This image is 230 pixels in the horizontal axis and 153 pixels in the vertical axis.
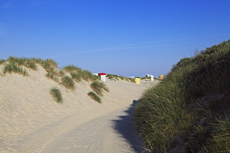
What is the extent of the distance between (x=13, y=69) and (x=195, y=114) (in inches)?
573

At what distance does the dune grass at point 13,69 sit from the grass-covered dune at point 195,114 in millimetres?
11758

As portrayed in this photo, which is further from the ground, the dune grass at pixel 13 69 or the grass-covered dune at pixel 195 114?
the dune grass at pixel 13 69

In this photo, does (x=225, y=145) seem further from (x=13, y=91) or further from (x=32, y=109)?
(x=13, y=91)

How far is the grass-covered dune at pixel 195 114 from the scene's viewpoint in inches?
156

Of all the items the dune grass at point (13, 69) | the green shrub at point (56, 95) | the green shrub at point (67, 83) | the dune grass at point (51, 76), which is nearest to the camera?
the green shrub at point (56, 95)

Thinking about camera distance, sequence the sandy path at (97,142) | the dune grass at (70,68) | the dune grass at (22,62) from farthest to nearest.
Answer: the dune grass at (70,68), the dune grass at (22,62), the sandy path at (97,142)

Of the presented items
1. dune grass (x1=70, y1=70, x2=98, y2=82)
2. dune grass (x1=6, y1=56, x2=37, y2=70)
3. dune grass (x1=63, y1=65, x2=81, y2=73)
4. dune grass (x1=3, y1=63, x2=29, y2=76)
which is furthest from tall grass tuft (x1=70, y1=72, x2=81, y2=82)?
dune grass (x1=3, y1=63, x2=29, y2=76)

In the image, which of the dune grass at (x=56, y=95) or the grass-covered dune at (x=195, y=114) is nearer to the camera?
the grass-covered dune at (x=195, y=114)

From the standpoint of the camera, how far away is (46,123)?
10.0 meters

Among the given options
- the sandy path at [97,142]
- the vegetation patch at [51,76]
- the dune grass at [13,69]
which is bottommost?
the sandy path at [97,142]

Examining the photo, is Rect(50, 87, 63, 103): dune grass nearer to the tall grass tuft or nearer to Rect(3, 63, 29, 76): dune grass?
Rect(3, 63, 29, 76): dune grass

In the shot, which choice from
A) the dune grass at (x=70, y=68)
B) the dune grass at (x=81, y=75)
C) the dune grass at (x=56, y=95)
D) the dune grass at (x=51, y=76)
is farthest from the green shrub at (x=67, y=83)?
the dune grass at (x=70, y=68)

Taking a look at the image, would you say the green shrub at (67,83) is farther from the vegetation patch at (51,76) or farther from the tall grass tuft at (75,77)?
the tall grass tuft at (75,77)

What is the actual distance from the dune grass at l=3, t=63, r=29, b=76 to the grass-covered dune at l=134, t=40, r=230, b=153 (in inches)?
463
